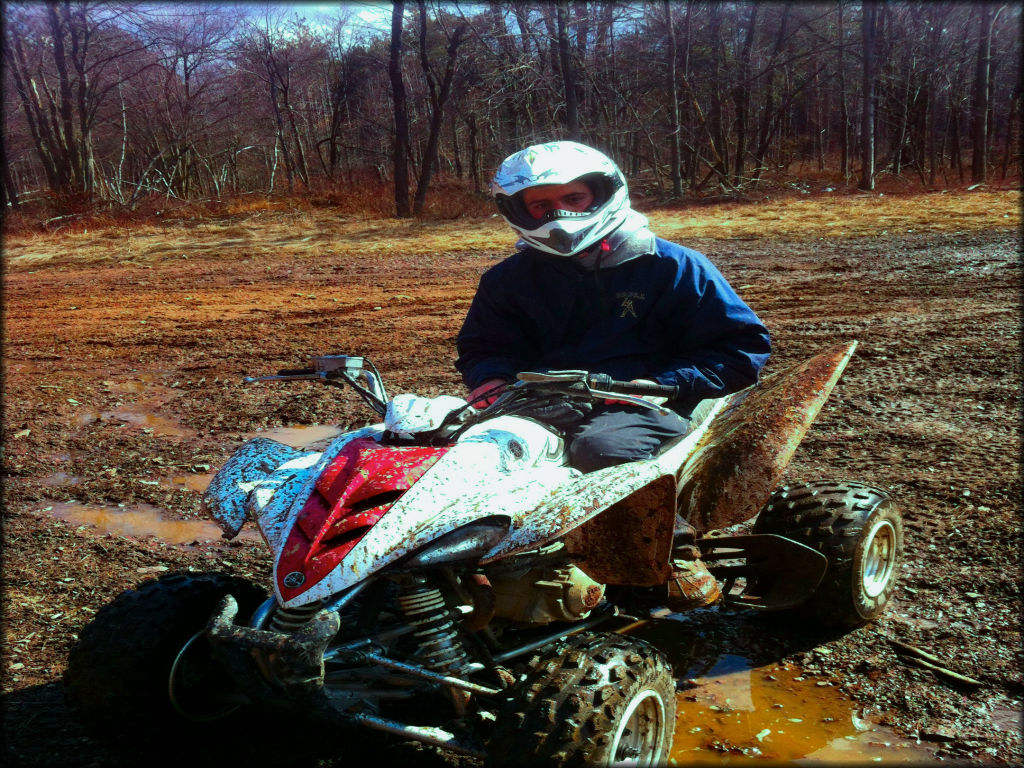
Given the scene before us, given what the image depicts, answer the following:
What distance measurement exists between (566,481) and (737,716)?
117 centimetres

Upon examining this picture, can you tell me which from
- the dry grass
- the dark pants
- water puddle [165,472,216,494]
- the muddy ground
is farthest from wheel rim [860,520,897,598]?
the dry grass

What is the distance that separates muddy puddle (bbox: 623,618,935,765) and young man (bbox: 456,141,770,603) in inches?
17.9

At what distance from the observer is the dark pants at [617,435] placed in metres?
2.92

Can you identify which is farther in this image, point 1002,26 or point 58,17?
point 1002,26

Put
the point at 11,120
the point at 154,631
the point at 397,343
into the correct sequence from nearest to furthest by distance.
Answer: the point at 154,631 < the point at 397,343 < the point at 11,120

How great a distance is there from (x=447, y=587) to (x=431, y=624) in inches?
5.0

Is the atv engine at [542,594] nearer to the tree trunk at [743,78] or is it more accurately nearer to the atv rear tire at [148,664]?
the atv rear tire at [148,664]

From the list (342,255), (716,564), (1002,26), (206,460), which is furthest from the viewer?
(1002,26)

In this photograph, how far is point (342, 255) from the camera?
1634 centimetres

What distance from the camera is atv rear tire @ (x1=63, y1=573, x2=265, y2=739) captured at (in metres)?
2.71

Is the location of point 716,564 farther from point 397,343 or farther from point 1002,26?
point 1002,26

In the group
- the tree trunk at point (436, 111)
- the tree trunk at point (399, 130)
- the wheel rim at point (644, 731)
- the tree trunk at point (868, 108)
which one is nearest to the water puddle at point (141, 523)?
the wheel rim at point (644, 731)

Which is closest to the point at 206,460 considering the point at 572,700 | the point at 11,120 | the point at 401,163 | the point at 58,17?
the point at 572,700

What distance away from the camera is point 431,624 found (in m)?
2.60
